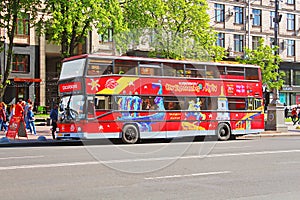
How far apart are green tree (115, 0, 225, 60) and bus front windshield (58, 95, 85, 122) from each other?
8191 mm

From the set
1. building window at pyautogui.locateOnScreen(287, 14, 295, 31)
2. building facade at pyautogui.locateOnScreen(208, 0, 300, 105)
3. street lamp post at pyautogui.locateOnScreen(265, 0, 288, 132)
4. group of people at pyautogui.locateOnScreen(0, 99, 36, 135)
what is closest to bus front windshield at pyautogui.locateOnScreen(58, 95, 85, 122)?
group of people at pyautogui.locateOnScreen(0, 99, 36, 135)

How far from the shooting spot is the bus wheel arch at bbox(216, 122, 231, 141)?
2461 cm

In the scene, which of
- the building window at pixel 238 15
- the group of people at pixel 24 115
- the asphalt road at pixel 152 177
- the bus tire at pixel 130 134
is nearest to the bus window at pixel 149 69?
the bus tire at pixel 130 134

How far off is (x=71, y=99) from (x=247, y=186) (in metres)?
12.5

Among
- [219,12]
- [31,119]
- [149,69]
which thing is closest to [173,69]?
[149,69]

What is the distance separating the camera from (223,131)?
24.9 meters

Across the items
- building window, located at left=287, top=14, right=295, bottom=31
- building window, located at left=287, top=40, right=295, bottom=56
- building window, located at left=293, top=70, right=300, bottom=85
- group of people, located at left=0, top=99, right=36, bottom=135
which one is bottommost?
group of people, located at left=0, top=99, right=36, bottom=135

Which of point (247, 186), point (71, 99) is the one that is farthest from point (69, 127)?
point (247, 186)

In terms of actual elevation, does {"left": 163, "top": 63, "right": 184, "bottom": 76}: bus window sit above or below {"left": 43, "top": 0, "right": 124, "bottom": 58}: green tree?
below

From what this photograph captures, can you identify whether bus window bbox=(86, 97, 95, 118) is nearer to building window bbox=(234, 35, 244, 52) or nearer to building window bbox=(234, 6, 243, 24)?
building window bbox=(234, 35, 244, 52)

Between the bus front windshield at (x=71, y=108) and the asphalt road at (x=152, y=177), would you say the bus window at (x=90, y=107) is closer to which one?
the bus front windshield at (x=71, y=108)

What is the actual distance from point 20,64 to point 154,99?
2808 cm

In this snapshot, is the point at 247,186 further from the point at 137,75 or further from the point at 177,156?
the point at 137,75

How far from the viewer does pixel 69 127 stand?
20.8 meters
